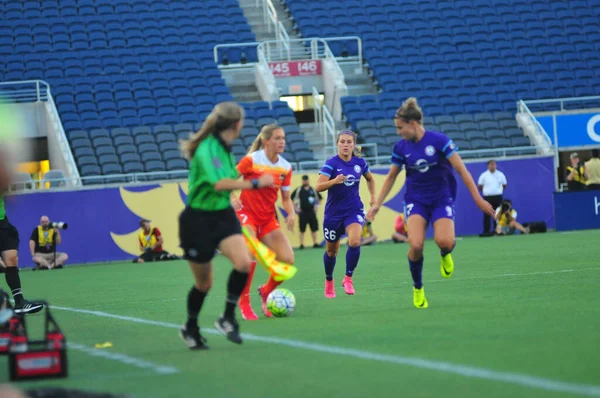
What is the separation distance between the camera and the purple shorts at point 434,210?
38.4ft

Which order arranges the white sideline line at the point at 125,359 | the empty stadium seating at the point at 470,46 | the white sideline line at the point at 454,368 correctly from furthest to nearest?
1. the empty stadium seating at the point at 470,46
2. the white sideline line at the point at 125,359
3. the white sideline line at the point at 454,368

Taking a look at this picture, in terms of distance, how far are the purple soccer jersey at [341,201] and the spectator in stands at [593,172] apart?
1867 centimetres

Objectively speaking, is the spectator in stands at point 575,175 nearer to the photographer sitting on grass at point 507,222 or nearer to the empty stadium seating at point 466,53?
the photographer sitting on grass at point 507,222

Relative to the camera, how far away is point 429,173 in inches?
A: 463

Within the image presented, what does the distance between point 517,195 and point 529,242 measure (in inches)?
277

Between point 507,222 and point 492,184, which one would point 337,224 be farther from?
point 507,222

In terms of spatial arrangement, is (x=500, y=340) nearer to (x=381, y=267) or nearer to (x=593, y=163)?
(x=381, y=267)

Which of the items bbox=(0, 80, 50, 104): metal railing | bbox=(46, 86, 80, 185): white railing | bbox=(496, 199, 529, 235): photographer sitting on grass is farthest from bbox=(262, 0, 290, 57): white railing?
bbox=(496, 199, 529, 235): photographer sitting on grass

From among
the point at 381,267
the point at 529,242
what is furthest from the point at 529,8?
the point at 381,267

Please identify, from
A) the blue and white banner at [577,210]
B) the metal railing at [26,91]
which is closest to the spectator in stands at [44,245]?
the metal railing at [26,91]

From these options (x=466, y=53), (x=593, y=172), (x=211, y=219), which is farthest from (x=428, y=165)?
(x=466, y=53)

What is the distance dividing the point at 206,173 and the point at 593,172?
24662 mm

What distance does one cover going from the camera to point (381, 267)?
65.4 ft

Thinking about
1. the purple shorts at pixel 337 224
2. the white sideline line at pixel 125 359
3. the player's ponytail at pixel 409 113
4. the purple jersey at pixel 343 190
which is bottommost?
the white sideline line at pixel 125 359
